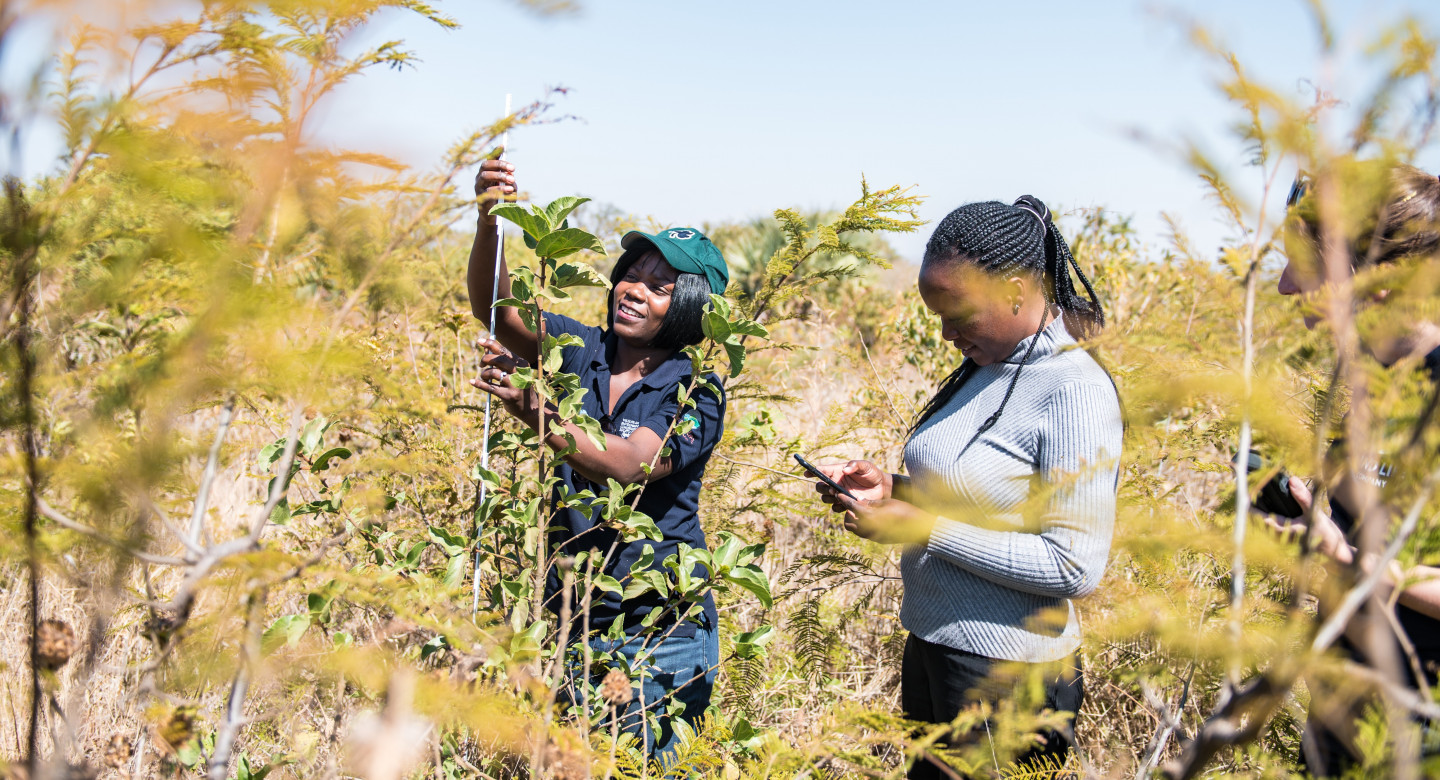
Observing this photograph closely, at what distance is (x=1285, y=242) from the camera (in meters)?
0.74

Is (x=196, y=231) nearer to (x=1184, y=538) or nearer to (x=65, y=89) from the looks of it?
(x=65, y=89)

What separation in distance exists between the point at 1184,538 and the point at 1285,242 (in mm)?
282

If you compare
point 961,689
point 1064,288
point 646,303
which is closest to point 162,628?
point 646,303

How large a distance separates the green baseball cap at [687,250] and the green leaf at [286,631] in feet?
3.48

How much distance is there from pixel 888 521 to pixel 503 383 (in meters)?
0.70

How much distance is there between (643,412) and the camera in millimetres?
1846

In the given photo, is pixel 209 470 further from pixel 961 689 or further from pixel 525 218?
pixel 961 689

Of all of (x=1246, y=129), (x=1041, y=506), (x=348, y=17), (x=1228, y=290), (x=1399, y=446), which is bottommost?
(x=1041, y=506)

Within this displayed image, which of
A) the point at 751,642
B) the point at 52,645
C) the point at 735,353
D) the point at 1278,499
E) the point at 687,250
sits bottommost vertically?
the point at 751,642

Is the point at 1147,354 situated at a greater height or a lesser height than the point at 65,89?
lesser

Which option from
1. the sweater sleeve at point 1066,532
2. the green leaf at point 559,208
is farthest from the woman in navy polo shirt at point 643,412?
the sweater sleeve at point 1066,532

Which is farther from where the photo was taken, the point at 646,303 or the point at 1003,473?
the point at 646,303

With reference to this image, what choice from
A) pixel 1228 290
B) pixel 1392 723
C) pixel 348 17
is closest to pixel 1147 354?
pixel 1228 290

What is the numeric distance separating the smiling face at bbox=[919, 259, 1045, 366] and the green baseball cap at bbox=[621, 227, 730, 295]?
488mm
